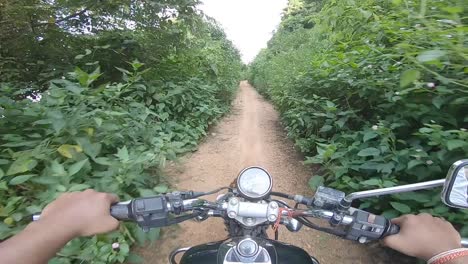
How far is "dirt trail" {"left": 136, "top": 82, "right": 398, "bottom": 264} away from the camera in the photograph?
9.39 feet

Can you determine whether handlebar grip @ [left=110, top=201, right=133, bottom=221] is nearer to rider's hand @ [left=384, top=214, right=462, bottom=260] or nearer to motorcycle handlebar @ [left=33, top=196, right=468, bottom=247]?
motorcycle handlebar @ [left=33, top=196, right=468, bottom=247]

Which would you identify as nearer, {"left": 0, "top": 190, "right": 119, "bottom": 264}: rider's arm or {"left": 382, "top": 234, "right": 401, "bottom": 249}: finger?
{"left": 0, "top": 190, "right": 119, "bottom": 264}: rider's arm

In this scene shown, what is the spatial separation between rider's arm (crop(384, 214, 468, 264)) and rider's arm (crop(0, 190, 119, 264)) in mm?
1213

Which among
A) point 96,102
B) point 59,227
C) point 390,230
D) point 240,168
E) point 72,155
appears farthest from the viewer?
point 240,168

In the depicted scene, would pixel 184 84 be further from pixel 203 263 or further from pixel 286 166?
pixel 203 263

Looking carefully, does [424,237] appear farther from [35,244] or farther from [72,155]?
[72,155]

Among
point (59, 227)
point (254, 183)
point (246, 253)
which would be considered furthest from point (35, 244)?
Result: point (254, 183)

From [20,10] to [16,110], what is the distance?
2.73 metres

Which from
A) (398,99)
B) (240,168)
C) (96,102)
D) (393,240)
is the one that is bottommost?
(240,168)

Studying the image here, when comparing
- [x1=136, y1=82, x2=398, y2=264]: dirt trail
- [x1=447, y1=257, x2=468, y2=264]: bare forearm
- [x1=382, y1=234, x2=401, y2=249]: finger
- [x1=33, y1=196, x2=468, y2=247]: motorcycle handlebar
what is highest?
[x1=33, y1=196, x2=468, y2=247]: motorcycle handlebar

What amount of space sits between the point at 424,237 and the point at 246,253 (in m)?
0.71

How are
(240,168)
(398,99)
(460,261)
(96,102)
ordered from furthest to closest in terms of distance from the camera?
(240,168) < (96,102) < (398,99) < (460,261)

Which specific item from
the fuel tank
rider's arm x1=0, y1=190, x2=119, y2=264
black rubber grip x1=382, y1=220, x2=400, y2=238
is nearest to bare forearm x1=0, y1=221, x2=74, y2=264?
rider's arm x1=0, y1=190, x2=119, y2=264

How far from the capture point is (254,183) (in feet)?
4.40
